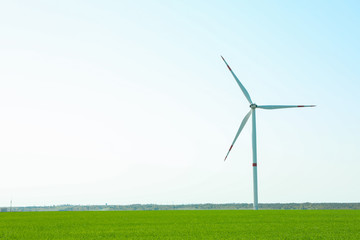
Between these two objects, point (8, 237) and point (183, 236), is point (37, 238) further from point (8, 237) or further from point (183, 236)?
point (183, 236)

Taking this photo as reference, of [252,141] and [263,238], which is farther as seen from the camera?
[252,141]

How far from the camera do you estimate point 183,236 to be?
2008 cm

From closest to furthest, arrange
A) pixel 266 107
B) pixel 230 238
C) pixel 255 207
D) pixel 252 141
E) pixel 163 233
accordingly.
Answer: pixel 230 238
pixel 163 233
pixel 255 207
pixel 252 141
pixel 266 107

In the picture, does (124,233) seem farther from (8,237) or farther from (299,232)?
(299,232)

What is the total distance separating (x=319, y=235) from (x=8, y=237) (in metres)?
15.6

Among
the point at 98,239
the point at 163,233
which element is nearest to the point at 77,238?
the point at 98,239

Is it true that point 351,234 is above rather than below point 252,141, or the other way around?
below

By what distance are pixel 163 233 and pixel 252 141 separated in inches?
1697

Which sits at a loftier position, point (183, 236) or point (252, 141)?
point (252, 141)

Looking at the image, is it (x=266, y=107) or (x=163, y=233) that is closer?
(x=163, y=233)

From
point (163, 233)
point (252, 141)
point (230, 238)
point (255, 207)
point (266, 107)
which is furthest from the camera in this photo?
point (266, 107)

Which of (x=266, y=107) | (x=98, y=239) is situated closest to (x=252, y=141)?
(x=266, y=107)

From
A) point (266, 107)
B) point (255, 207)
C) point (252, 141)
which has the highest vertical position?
point (266, 107)

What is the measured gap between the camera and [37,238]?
19.8 meters
